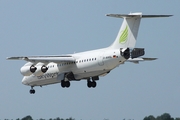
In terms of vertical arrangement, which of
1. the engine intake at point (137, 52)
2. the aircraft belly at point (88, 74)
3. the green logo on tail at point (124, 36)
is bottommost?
the aircraft belly at point (88, 74)

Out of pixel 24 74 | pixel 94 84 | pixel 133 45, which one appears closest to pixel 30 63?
pixel 24 74

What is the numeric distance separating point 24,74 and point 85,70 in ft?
13.5

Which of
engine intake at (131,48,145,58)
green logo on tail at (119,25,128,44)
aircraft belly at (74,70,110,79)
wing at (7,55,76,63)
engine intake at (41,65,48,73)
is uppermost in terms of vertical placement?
green logo on tail at (119,25,128,44)

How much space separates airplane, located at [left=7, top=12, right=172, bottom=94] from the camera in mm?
48531

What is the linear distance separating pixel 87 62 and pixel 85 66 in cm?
30

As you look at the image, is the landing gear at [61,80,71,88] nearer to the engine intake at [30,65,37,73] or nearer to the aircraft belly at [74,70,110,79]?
the aircraft belly at [74,70,110,79]

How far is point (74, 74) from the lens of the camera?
2040 inches

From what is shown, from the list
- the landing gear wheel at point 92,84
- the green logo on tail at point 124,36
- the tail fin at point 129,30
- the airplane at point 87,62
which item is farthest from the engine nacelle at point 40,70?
the green logo on tail at point 124,36

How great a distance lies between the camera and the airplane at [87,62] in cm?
4853

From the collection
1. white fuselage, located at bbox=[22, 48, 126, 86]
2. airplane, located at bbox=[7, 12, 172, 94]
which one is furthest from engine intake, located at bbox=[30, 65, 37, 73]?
white fuselage, located at bbox=[22, 48, 126, 86]

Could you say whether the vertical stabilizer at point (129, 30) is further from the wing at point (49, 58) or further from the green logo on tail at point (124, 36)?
the wing at point (49, 58)

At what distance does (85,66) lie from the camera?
166ft

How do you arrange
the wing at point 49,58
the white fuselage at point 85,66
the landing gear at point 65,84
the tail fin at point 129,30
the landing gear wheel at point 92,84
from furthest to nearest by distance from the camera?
the landing gear wheel at point 92,84, the landing gear at point 65,84, the wing at point 49,58, the white fuselage at point 85,66, the tail fin at point 129,30

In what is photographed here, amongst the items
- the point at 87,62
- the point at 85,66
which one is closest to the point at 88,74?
the point at 85,66
